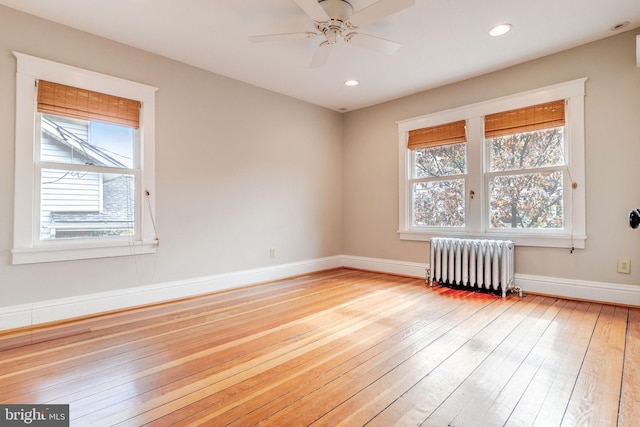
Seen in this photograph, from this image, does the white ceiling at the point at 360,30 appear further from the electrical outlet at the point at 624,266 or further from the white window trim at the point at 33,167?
the electrical outlet at the point at 624,266

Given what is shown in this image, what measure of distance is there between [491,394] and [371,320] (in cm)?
121

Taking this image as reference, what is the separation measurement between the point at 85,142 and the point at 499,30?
395 centimetres

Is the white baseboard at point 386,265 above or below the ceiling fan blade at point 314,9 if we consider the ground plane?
below

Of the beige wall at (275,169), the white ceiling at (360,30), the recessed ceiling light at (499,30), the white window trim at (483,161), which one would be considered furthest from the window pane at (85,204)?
the recessed ceiling light at (499,30)

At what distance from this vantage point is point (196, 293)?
3623 mm

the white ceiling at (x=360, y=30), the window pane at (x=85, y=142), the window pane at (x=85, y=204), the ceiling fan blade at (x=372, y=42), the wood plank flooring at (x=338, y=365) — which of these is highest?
the white ceiling at (x=360, y=30)

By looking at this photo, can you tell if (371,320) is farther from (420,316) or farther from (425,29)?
(425,29)

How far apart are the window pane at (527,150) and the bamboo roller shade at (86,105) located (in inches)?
160

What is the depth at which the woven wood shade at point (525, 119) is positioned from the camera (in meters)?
3.42

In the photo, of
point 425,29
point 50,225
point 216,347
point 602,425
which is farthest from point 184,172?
point 602,425

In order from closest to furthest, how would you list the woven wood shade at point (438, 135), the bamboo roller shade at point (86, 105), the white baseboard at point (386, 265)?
the bamboo roller shade at point (86, 105), the woven wood shade at point (438, 135), the white baseboard at point (386, 265)

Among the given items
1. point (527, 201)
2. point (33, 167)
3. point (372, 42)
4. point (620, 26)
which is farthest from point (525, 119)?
point (33, 167)

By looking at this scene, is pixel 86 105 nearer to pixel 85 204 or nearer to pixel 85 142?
pixel 85 142

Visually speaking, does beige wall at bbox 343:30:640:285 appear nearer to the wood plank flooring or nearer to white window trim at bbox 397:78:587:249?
white window trim at bbox 397:78:587:249
